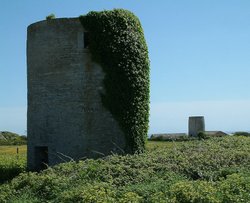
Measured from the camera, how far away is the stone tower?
17906 mm

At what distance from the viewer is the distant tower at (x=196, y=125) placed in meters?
32.9

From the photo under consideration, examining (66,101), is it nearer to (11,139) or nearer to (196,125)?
(196,125)

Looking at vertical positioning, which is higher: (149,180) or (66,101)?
(66,101)

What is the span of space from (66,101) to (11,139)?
2946cm

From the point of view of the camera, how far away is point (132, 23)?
61.3 feet

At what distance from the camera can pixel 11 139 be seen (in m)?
46.3

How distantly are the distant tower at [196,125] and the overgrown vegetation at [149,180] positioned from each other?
17.7 metres

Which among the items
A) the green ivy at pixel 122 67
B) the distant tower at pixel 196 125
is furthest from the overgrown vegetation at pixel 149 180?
the distant tower at pixel 196 125

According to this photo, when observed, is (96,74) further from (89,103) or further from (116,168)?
(116,168)

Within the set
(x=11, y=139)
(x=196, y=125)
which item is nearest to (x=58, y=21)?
(x=196, y=125)

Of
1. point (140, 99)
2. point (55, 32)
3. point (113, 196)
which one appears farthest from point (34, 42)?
point (113, 196)

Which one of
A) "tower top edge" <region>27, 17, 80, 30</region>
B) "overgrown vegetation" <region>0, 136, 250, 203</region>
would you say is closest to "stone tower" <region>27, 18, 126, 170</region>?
"tower top edge" <region>27, 17, 80, 30</region>

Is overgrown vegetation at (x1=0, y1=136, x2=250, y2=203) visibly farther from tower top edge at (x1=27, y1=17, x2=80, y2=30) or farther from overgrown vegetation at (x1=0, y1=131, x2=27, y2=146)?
overgrown vegetation at (x1=0, y1=131, x2=27, y2=146)

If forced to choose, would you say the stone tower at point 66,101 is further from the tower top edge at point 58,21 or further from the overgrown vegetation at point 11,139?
the overgrown vegetation at point 11,139
